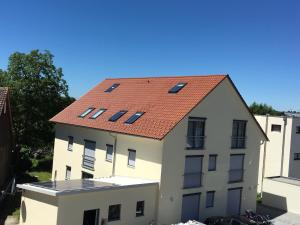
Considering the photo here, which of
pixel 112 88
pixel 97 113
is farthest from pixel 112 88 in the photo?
pixel 97 113

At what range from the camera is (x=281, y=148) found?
3603 centimetres

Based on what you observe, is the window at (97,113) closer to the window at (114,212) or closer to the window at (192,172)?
the window at (192,172)

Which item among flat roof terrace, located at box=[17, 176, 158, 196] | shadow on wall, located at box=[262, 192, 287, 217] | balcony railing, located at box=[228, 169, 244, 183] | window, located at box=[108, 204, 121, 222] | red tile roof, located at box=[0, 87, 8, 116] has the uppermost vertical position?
red tile roof, located at box=[0, 87, 8, 116]

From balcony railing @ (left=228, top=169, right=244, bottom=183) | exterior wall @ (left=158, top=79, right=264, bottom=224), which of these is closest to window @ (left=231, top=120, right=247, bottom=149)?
exterior wall @ (left=158, top=79, right=264, bottom=224)

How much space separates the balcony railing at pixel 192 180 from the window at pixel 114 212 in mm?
4756

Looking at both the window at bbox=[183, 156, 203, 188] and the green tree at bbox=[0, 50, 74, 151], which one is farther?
the green tree at bbox=[0, 50, 74, 151]

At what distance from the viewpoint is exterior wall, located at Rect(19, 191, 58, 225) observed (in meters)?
19.0

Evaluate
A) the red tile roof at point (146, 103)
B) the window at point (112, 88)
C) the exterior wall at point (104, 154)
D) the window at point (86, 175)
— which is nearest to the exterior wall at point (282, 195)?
the red tile roof at point (146, 103)

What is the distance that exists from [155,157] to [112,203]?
3826 mm

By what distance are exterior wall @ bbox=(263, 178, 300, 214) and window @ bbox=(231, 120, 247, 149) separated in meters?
6.69

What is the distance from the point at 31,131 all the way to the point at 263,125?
2496 cm

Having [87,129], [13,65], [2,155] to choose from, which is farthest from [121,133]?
[13,65]

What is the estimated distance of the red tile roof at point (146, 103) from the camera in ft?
76.8

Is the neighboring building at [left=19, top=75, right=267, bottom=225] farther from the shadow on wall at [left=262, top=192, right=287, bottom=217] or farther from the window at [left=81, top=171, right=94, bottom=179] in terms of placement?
the shadow on wall at [left=262, top=192, right=287, bottom=217]
